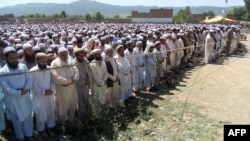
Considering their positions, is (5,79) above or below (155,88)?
above

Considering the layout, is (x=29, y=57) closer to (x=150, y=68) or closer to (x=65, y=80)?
(x=65, y=80)

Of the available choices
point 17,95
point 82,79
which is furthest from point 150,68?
point 17,95

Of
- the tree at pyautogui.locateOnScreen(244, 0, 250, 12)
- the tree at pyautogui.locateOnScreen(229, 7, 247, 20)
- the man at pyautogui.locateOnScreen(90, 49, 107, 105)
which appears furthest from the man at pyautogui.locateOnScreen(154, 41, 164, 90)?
the tree at pyautogui.locateOnScreen(229, 7, 247, 20)

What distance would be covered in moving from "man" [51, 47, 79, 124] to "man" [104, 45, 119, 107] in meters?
1.22

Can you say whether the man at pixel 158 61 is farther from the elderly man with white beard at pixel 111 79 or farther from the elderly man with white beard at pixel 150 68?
the elderly man with white beard at pixel 111 79

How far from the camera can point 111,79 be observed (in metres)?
7.43

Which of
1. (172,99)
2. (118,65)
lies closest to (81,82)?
(118,65)

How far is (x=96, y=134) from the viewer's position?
5.98 meters

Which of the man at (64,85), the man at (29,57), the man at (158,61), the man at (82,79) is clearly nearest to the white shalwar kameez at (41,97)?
the man at (64,85)

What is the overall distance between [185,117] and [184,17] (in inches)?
2539

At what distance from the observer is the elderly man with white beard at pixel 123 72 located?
8.02m

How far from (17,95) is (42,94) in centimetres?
59

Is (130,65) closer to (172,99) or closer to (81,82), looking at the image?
(172,99)

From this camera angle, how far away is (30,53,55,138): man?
5680 mm
